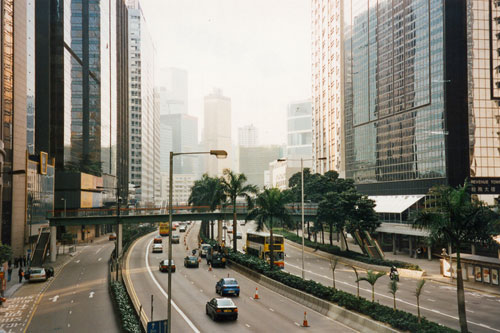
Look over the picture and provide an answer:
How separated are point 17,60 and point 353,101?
72338 millimetres

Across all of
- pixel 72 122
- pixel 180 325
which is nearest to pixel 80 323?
pixel 180 325

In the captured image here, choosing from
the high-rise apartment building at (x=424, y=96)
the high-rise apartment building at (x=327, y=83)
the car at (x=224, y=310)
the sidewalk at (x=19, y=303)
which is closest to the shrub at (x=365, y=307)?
the car at (x=224, y=310)

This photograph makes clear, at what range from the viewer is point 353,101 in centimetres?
11362

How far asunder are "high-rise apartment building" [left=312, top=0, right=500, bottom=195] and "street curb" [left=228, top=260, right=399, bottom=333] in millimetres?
50099

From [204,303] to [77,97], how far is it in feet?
285

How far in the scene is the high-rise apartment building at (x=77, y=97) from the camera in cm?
9612

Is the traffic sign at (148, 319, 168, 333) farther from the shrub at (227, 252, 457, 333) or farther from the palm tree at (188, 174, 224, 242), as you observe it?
the palm tree at (188, 174, 224, 242)

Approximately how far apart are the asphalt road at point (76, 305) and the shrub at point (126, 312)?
4.07 feet

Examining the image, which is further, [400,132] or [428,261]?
[400,132]

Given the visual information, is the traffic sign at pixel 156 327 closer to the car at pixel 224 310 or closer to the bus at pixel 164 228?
the car at pixel 224 310

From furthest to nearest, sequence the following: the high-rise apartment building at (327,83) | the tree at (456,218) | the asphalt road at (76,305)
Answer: the high-rise apartment building at (327,83) → the asphalt road at (76,305) → the tree at (456,218)

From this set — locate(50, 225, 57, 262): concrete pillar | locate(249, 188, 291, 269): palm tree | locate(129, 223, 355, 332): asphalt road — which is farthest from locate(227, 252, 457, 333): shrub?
locate(50, 225, 57, 262): concrete pillar

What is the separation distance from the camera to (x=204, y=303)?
35.7 metres

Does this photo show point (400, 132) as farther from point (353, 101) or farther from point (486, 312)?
point (486, 312)
